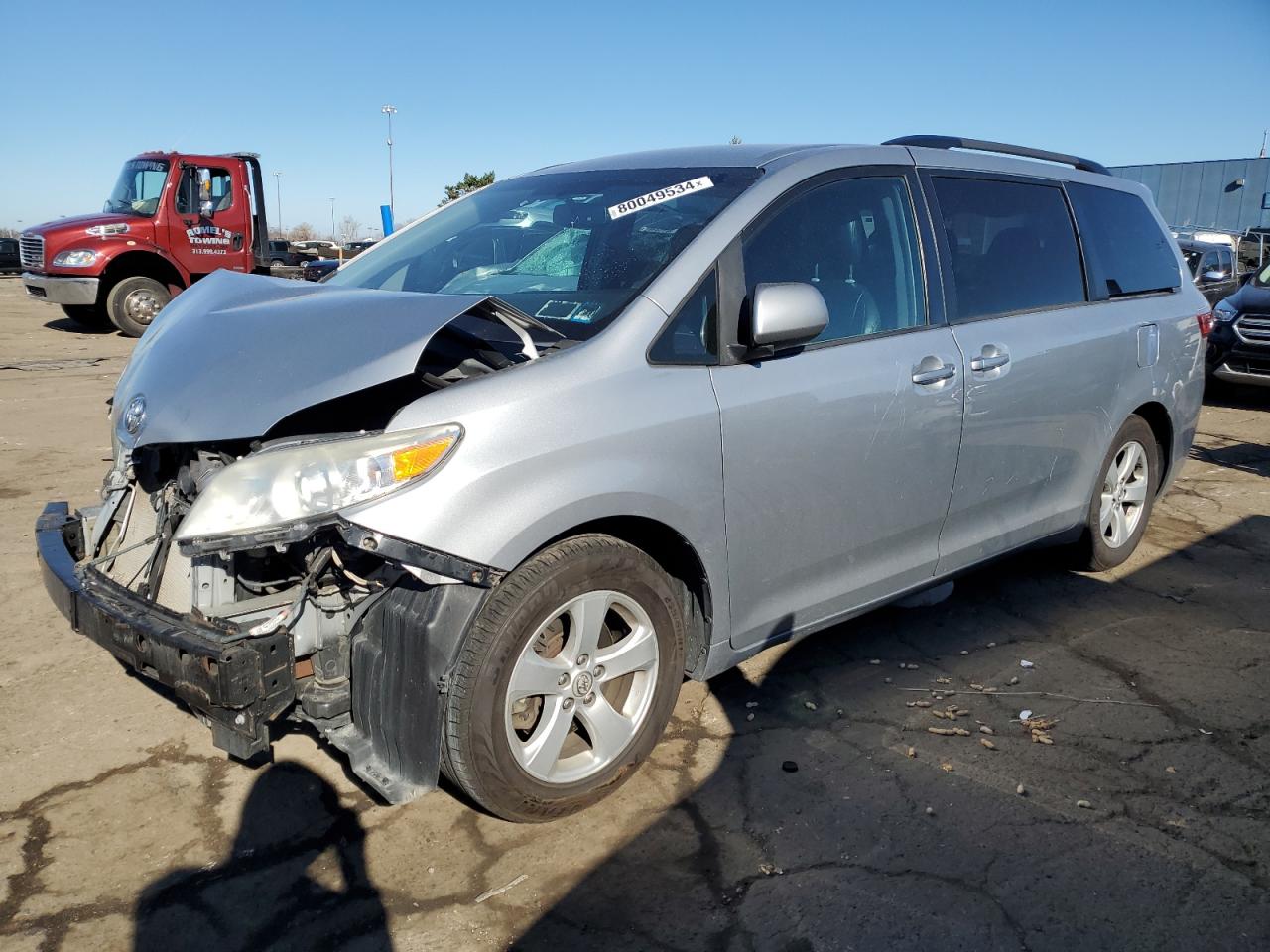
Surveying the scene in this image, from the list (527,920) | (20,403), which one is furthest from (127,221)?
(527,920)

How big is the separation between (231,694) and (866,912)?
158 cm

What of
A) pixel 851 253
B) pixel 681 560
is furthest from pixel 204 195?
pixel 681 560

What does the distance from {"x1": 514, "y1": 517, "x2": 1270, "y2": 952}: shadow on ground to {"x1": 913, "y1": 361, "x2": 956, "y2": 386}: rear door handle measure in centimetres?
110

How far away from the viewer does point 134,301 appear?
45.5 feet

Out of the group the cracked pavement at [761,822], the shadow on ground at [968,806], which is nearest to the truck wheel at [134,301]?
the cracked pavement at [761,822]

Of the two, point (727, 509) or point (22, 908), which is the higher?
point (727, 509)

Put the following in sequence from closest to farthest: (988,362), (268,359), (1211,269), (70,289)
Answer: (268,359) < (988,362) < (1211,269) < (70,289)

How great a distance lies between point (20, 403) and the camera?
334 inches

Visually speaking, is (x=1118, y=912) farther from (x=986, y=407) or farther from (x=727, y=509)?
(x=986, y=407)

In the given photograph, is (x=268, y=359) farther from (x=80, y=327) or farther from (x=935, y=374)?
(x=80, y=327)

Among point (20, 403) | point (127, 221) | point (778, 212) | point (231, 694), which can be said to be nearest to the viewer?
point (231, 694)

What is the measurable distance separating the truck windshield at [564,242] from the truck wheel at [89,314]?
12322 millimetres

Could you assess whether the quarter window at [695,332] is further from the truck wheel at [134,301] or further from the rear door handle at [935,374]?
the truck wheel at [134,301]

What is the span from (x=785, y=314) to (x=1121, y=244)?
2549 millimetres
